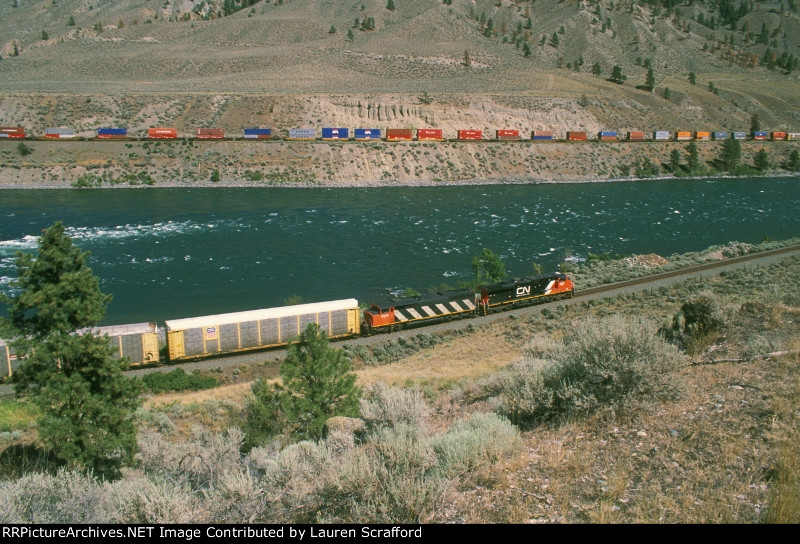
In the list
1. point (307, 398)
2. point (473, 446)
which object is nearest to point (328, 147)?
point (307, 398)

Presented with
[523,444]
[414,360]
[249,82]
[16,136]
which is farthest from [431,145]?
[523,444]

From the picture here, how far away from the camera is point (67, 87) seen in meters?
111

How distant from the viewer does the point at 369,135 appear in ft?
307

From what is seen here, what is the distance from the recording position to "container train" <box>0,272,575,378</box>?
2389cm

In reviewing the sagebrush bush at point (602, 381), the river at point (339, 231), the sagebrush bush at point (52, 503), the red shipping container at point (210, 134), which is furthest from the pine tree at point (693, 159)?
the sagebrush bush at point (52, 503)

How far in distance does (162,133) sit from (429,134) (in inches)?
1642

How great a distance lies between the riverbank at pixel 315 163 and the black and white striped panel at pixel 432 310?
173 feet

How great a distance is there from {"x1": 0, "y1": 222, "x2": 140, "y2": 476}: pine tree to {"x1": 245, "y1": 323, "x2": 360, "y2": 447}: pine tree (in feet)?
10.3

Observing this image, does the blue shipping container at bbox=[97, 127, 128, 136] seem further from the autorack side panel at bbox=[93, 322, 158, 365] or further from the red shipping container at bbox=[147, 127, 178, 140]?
the autorack side panel at bbox=[93, 322, 158, 365]

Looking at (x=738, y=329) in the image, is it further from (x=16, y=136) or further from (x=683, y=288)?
(x=16, y=136)

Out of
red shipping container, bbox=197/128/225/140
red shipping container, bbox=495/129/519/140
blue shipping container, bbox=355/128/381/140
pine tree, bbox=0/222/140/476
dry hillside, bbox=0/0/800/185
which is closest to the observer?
pine tree, bbox=0/222/140/476

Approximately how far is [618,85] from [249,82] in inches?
3223

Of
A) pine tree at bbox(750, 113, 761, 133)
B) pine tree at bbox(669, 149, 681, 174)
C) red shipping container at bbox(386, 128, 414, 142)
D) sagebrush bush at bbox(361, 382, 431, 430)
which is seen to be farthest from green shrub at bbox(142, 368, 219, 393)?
pine tree at bbox(750, 113, 761, 133)

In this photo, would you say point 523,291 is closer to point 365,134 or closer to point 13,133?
point 365,134
